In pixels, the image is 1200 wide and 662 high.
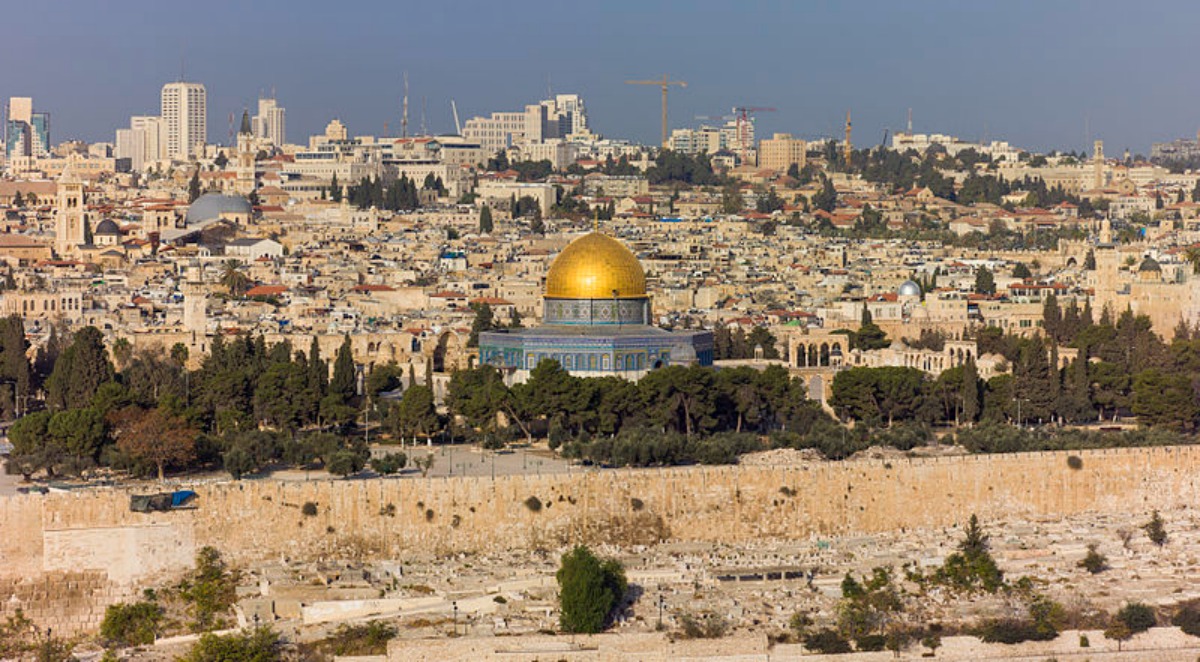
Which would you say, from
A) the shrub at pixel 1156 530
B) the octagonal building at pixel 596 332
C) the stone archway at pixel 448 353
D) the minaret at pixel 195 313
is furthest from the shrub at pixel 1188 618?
the minaret at pixel 195 313

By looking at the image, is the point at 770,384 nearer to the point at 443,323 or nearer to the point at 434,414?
the point at 434,414

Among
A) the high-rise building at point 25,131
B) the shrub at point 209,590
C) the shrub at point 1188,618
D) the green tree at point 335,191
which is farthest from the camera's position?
the high-rise building at point 25,131

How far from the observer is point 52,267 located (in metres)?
Answer: 68.8

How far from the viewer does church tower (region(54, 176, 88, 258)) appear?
250ft

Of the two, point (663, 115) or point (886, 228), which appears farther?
point (663, 115)

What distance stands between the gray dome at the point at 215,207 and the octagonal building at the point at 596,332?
4252cm

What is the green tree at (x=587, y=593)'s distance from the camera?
2809cm

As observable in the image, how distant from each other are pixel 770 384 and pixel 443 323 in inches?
549

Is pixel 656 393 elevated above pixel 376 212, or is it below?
below

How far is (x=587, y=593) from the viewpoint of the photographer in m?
28.3

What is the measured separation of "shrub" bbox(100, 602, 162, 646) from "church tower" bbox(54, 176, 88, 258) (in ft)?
157

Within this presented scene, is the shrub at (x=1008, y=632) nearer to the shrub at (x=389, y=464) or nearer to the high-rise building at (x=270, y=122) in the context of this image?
the shrub at (x=389, y=464)

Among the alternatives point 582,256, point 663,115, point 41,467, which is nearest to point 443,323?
point 582,256

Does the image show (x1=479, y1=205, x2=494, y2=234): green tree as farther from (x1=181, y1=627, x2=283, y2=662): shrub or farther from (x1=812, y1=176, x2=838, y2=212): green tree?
(x1=181, y1=627, x2=283, y2=662): shrub
